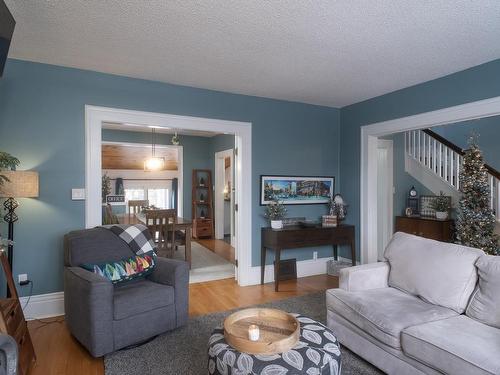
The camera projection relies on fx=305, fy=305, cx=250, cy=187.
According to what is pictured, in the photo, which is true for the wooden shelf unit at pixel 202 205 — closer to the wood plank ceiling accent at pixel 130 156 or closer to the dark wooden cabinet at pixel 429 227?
the wood plank ceiling accent at pixel 130 156

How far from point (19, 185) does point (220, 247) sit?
402 cm

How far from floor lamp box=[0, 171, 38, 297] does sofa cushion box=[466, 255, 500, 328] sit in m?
3.44

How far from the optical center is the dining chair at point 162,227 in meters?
4.17

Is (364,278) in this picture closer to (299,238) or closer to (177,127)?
(299,238)

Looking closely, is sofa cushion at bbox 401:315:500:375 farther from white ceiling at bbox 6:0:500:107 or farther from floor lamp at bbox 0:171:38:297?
floor lamp at bbox 0:171:38:297

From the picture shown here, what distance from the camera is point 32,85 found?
2.93 meters

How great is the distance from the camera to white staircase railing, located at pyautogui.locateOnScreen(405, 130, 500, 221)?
4.75m

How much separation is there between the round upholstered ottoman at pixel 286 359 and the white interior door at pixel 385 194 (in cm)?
406

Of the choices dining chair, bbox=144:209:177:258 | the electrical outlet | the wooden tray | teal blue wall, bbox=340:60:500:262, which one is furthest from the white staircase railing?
the electrical outlet

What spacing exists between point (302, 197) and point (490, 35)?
8.76 feet

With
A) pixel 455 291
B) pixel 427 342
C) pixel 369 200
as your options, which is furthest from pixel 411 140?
pixel 427 342

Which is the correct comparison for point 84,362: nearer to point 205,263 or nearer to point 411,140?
point 205,263

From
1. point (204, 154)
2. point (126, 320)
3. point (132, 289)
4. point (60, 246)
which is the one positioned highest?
point (204, 154)

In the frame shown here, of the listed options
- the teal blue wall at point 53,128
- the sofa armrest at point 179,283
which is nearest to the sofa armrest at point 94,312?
the sofa armrest at point 179,283
